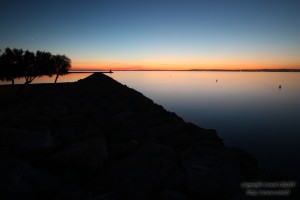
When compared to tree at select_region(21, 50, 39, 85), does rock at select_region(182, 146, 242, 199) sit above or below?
below

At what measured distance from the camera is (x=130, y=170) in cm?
793

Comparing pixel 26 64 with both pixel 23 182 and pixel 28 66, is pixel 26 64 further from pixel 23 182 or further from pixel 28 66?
pixel 23 182

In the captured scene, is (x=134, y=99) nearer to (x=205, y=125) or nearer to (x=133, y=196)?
(x=205, y=125)

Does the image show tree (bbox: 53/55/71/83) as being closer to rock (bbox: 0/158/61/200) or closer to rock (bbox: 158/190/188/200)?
rock (bbox: 0/158/61/200)

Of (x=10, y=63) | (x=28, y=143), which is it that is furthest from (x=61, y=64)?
(x=28, y=143)

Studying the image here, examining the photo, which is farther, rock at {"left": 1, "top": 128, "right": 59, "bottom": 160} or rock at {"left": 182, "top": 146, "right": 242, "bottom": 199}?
rock at {"left": 1, "top": 128, "right": 59, "bottom": 160}

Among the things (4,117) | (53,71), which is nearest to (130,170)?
(4,117)

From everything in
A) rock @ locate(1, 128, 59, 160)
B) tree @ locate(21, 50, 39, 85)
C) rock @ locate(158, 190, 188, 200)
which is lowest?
rock @ locate(158, 190, 188, 200)

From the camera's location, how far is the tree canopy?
125 feet

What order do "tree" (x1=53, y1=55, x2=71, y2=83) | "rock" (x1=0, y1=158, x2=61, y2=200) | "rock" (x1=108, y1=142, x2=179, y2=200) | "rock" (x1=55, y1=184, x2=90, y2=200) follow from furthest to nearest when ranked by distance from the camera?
"tree" (x1=53, y1=55, x2=71, y2=83) < "rock" (x1=108, y1=142, x2=179, y2=200) < "rock" (x1=55, y1=184, x2=90, y2=200) < "rock" (x1=0, y1=158, x2=61, y2=200)

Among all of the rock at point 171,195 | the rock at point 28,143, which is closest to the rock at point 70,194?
the rock at point 171,195

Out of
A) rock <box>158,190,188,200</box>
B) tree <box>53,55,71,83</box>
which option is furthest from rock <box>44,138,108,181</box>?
tree <box>53,55,71,83</box>

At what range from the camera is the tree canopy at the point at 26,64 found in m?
38.2

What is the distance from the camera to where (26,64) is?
41469 millimetres
